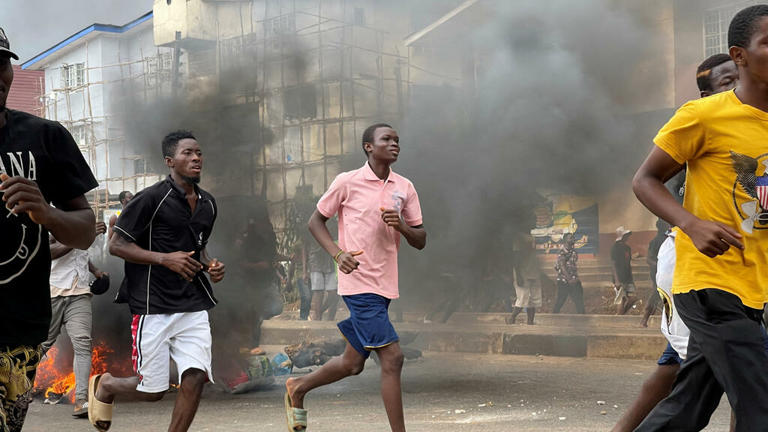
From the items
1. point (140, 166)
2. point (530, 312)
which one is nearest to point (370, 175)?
point (140, 166)

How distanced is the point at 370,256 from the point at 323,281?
738 centimetres

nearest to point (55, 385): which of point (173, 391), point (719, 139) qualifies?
point (173, 391)

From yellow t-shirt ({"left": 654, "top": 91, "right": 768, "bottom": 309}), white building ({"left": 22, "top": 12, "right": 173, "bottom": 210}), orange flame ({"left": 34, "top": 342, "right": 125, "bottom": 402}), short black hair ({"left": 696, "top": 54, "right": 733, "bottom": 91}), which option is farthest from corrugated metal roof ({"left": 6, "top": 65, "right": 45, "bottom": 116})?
yellow t-shirt ({"left": 654, "top": 91, "right": 768, "bottom": 309})

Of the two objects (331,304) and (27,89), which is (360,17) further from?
(27,89)

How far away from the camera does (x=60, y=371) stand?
7.93m

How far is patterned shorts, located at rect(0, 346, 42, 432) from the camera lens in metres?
2.46

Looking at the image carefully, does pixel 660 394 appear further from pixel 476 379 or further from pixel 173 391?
pixel 173 391

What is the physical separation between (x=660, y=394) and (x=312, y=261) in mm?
7553

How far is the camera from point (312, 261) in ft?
36.3

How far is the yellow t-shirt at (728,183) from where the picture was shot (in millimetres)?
2629

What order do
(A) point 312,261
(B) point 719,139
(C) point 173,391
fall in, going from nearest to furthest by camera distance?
(B) point 719,139
(C) point 173,391
(A) point 312,261

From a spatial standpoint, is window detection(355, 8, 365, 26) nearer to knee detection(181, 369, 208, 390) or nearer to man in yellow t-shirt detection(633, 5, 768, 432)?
knee detection(181, 369, 208, 390)

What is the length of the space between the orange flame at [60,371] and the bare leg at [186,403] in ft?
10.5

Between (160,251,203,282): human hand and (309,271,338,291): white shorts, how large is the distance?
22.8ft
